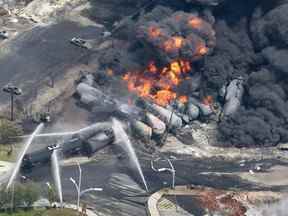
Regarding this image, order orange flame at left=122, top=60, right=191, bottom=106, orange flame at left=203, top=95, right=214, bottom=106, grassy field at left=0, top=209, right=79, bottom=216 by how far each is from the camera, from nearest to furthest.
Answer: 1. grassy field at left=0, top=209, right=79, bottom=216
2. orange flame at left=122, top=60, right=191, bottom=106
3. orange flame at left=203, top=95, right=214, bottom=106

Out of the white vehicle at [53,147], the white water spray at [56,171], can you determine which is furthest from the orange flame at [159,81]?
the white water spray at [56,171]

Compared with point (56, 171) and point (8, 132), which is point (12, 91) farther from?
point (56, 171)

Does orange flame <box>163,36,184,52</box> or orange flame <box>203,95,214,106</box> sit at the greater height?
orange flame <box>163,36,184,52</box>

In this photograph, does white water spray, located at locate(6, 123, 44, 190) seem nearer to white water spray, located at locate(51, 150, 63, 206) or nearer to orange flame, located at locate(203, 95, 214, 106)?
white water spray, located at locate(51, 150, 63, 206)

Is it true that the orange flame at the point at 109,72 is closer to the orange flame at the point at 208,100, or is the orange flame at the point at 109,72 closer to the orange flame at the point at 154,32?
the orange flame at the point at 154,32

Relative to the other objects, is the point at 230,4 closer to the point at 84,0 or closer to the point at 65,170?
the point at 84,0

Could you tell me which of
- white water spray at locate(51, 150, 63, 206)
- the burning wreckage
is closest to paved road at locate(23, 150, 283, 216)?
white water spray at locate(51, 150, 63, 206)
